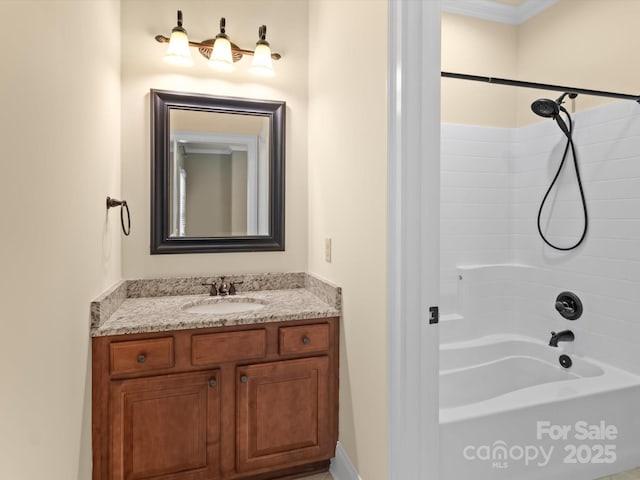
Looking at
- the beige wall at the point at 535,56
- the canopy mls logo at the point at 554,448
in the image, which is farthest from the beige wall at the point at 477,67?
the canopy mls logo at the point at 554,448

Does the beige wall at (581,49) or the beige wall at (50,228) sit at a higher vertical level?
the beige wall at (581,49)

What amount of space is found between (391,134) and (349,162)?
1.32ft

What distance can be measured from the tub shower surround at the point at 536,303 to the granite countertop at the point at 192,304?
77cm

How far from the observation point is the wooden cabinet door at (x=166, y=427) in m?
1.55

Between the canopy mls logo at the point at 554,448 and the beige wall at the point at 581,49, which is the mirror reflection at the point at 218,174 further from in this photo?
the beige wall at the point at 581,49

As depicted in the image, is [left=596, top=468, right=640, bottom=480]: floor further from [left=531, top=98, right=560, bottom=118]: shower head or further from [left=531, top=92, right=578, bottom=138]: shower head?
[left=531, top=98, right=560, bottom=118]: shower head

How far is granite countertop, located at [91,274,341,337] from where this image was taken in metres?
1.57

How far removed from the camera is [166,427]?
1606 mm

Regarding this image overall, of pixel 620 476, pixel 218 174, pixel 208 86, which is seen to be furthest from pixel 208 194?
pixel 620 476

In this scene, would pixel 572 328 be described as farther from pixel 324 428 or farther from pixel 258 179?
pixel 258 179

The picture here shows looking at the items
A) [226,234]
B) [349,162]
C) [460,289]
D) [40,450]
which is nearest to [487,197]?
[460,289]

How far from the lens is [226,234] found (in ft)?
7.18

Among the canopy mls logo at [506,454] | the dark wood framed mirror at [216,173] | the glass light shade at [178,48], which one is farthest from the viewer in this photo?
the dark wood framed mirror at [216,173]

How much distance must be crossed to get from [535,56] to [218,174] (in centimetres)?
223
